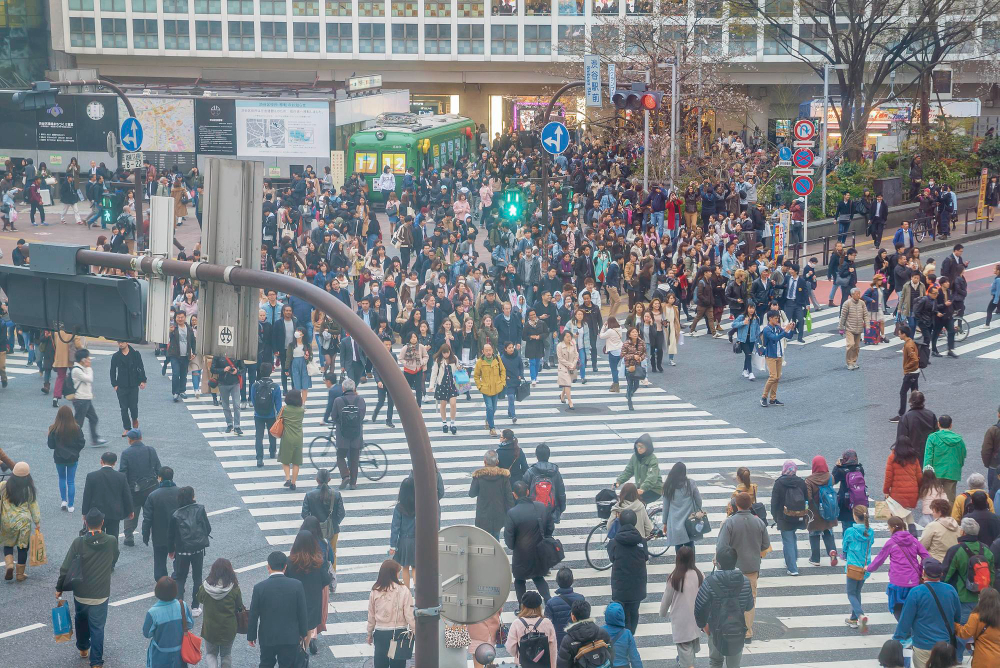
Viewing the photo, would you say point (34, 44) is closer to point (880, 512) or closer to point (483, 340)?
point (483, 340)

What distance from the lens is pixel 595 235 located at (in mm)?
31484

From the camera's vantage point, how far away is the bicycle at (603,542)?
15.1 meters

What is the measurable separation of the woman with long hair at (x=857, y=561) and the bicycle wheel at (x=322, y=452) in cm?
864

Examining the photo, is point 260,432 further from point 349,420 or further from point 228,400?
point 349,420

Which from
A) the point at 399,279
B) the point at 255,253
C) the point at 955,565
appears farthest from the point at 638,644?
the point at 399,279

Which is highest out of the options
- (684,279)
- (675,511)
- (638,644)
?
(684,279)

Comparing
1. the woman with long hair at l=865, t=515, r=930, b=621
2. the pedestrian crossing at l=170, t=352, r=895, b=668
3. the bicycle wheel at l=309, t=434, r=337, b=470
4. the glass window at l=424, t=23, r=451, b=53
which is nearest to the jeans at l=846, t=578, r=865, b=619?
the pedestrian crossing at l=170, t=352, r=895, b=668

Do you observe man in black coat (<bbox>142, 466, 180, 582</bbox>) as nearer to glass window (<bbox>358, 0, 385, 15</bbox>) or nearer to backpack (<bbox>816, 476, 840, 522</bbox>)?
backpack (<bbox>816, 476, 840, 522</bbox>)

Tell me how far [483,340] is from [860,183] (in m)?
22.7

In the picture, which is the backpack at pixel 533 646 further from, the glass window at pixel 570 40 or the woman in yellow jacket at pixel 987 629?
the glass window at pixel 570 40

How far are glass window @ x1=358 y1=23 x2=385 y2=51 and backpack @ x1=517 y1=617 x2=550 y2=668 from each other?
6799 cm

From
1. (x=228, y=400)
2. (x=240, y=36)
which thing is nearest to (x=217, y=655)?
(x=228, y=400)

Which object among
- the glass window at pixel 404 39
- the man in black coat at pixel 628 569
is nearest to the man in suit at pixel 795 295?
the man in black coat at pixel 628 569

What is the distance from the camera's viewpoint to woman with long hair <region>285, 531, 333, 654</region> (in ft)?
39.4
